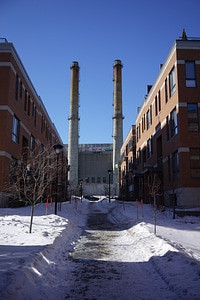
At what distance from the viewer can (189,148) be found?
23.9 m

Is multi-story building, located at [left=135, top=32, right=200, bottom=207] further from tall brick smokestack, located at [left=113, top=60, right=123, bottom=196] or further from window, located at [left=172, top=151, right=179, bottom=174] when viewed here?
tall brick smokestack, located at [left=113, top=60, right=123, bottom=196]

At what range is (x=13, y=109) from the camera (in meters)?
26.0

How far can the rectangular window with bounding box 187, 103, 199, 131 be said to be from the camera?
24303 mm

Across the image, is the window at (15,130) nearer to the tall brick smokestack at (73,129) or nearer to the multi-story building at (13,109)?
the multi-story building at (13,109)

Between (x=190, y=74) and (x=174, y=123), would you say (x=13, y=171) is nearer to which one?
(x=174, y=123)

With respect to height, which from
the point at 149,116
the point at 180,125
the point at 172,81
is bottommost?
the point at 180,125

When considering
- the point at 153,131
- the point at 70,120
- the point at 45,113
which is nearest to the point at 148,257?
the point at 153,131

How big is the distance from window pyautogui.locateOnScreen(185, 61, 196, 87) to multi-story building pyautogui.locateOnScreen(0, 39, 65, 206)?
42.6 ft

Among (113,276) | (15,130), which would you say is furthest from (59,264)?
(15,130)

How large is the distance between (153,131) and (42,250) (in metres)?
27.1

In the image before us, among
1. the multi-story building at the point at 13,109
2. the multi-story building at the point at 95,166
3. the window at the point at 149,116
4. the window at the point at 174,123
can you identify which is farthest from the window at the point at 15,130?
the multi-story building at the point at 95,166

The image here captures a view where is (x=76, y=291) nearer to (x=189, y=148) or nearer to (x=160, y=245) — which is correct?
(x=160, y=245)

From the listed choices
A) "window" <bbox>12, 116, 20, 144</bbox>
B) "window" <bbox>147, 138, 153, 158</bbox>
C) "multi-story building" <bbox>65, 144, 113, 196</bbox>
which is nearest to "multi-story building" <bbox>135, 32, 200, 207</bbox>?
"window" <bbox>147, 138, 153, 158</bbox>

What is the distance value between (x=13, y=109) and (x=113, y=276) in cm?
2164
